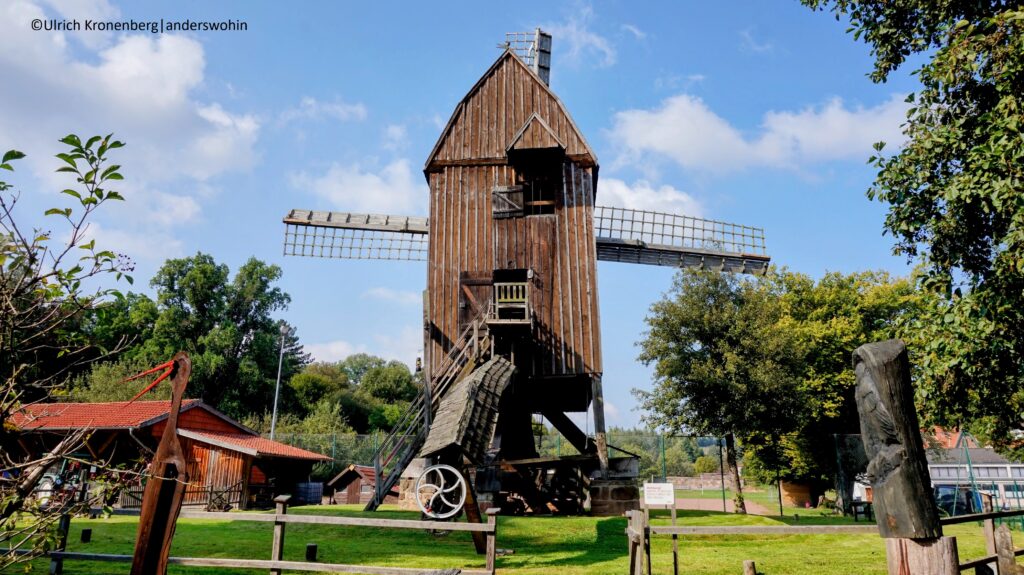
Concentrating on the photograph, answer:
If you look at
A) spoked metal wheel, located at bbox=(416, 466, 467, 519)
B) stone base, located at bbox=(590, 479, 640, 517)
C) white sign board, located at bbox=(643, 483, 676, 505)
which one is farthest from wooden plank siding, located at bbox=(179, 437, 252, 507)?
white sign board, located at bbox=(643, 483, 676, 505)

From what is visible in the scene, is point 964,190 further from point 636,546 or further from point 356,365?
point 356,365

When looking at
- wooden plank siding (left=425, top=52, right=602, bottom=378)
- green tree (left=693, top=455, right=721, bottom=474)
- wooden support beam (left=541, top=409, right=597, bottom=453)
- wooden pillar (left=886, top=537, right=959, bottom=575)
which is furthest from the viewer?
green tree (left=693, top=455, right=721, bottom=474)

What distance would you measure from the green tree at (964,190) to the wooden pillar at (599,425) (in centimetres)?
910

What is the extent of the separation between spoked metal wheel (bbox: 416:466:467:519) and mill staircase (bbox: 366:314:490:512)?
183 inches

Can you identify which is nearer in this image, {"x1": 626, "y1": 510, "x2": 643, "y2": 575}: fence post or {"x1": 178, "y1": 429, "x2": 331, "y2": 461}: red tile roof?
{"x1": 626, "y1": 510, "x2": 643, "y2": 575}: fence post

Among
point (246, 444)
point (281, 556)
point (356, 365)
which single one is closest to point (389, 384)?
point (356, 365)

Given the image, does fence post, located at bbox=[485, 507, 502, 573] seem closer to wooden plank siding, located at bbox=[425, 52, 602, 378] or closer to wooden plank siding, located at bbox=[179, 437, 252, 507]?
wooden plank siding, located at bbox=[425, 52, 602, 378]

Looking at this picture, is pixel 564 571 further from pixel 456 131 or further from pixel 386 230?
pixel 386 230

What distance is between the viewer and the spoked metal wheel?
10.2 meters

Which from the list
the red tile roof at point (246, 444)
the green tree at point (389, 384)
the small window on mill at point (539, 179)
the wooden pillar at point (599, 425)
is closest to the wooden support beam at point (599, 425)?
the wooden pillar at point (599, 425)

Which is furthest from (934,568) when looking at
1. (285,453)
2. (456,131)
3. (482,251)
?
(285,453)

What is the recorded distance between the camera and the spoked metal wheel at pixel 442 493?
33.4 feet

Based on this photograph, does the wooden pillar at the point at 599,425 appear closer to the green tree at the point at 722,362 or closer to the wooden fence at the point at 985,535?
the green tree at the point at 722,362

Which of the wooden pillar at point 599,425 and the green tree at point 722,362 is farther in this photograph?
the green tree at point 722,362
